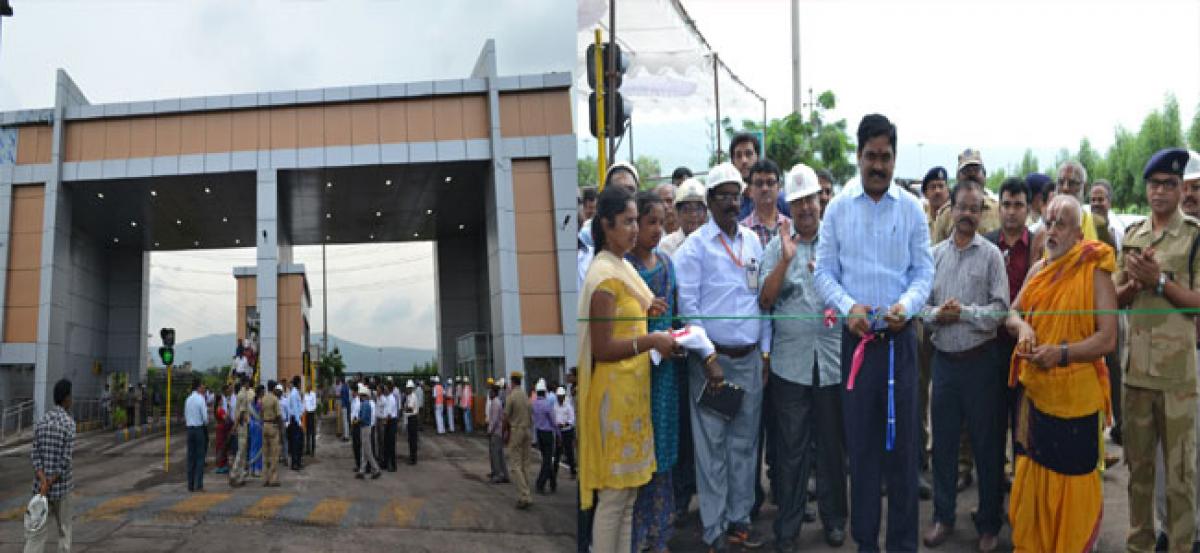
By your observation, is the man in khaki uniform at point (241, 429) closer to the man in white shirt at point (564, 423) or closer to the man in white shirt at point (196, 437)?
the man in white shirt at point (196, 437)

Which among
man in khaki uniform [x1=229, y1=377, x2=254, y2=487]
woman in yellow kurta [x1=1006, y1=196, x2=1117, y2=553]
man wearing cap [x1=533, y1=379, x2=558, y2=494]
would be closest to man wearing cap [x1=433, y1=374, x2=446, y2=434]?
man in khaki uniform [x1=229, y1=377, x2=254, y2=487]

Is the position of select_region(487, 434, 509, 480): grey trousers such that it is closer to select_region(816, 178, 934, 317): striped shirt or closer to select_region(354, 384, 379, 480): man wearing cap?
select_region(354, 384, 379, 480): man wearing cap

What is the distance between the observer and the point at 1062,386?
3.06 meters

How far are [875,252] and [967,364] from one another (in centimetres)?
52

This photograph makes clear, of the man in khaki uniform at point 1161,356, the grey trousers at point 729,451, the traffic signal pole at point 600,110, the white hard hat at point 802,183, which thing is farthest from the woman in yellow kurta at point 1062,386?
the traffic signal pole at point 600,110

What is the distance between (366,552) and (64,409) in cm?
255

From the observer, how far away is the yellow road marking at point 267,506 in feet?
27.9

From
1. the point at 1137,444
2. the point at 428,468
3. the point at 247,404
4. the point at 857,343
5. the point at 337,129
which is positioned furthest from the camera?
the point at 337,129

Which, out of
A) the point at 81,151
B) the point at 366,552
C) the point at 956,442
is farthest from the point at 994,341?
the point at 81,151

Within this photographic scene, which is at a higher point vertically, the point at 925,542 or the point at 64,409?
the point at 64,409

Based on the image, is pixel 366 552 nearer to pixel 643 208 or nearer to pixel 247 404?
pixel 643 208

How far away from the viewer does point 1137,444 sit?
124 inches

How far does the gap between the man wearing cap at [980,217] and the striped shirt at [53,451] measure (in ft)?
20.1

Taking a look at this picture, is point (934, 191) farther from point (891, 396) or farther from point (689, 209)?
point (689, 209)
